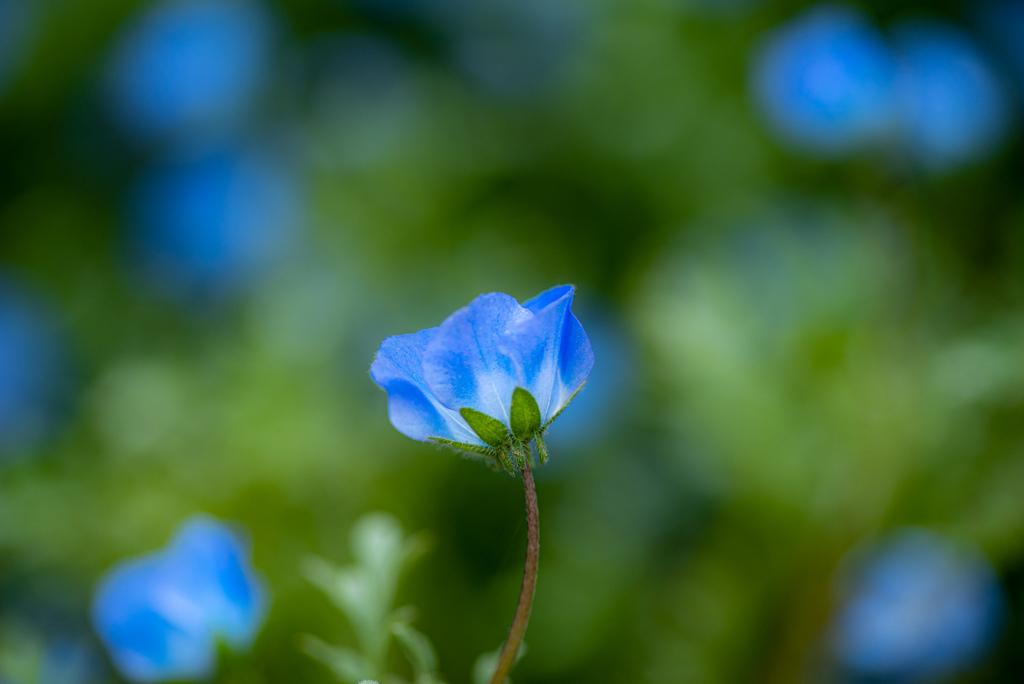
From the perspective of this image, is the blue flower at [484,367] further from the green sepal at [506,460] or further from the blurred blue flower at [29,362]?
the blurred blue flower at [29,362]

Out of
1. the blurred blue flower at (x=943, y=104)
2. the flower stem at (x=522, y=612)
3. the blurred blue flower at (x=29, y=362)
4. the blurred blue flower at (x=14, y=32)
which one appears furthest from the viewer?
the blurred blue flower at (x=14, y=32)

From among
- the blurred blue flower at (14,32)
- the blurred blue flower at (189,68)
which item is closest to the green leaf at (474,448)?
the blurred blue flower at (189,68)

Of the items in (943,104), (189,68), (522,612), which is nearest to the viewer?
(522,612)

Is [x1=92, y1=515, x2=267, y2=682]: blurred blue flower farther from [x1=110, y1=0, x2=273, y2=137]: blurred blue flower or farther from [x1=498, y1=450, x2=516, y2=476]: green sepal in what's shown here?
[x1=110, y1=0, x2=273, y2=137]: blurred blue flower

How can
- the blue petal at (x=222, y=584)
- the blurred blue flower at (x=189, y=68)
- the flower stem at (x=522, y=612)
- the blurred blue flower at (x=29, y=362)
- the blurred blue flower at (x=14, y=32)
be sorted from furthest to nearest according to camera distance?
the blurred blue flower at (x=14, y=32), the blurred blue flower at (x=189, y=68), the blurred blue flower at (x=29, y=362), the blue petal at (x=222, y=584), the flower stem at (x=522, y=612)

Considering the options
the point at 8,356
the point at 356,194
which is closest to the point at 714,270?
the point at 356,194

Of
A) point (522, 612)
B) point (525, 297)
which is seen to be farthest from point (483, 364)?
point (525, 297)

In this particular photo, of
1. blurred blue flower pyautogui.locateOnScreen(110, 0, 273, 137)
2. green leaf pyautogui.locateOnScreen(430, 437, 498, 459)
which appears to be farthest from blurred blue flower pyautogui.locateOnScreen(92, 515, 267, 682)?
blurred blue flower pyautogui.locateOnScreen(110, 0, 273, 137)

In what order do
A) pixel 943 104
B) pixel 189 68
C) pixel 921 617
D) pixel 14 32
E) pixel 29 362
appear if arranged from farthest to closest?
1. pixel 14 32
2. pixel 189 68
3. pixel 29 362
4. pixel 943 104
5. pixel 921 617

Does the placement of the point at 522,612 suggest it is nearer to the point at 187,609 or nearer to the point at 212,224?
the point at 187,609
